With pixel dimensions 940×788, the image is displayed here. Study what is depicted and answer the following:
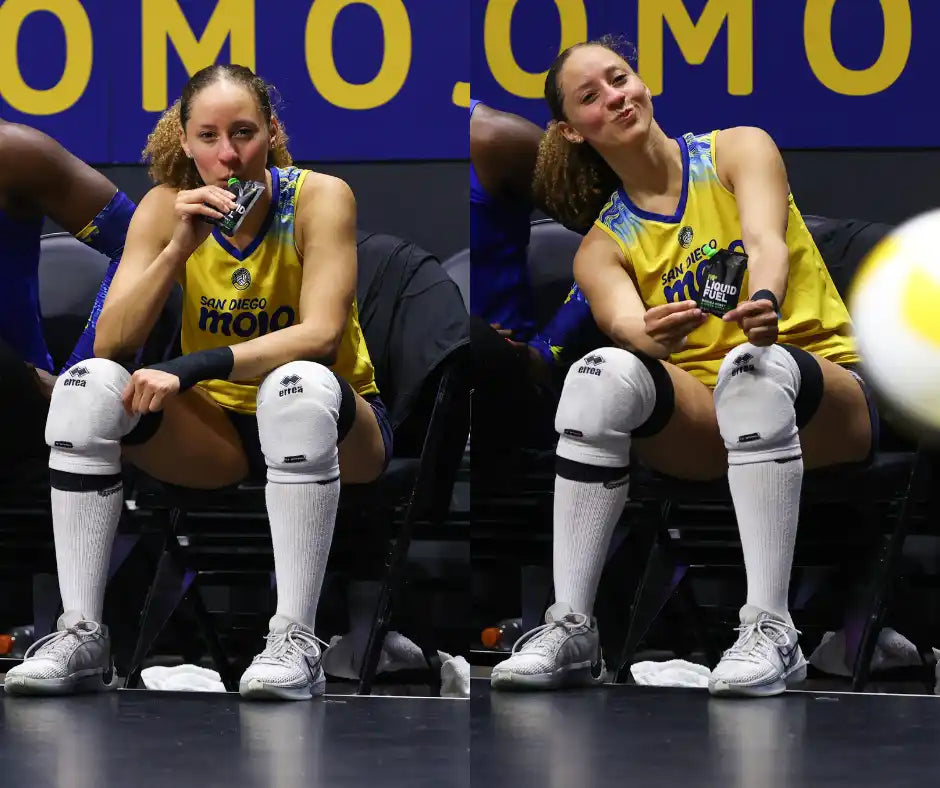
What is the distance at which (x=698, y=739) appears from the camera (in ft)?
5.73

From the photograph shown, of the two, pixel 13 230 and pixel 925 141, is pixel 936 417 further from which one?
pixel 13 230

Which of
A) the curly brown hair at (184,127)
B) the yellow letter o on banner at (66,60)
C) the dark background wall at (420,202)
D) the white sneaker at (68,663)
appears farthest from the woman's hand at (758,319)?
the yellow letter o on banner at (66,60)

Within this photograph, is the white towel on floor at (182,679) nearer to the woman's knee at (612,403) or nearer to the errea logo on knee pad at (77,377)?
the errea logo on knee pad at (77,377)

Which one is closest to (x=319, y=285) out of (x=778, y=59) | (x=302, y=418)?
(x=302, y=418)

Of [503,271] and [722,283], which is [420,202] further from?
[722,283]

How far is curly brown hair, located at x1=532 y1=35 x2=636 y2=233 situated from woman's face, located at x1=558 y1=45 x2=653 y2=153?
0.05 feet

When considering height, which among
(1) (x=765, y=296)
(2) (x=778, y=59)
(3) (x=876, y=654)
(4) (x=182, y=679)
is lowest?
(4) (x=182, y=679)

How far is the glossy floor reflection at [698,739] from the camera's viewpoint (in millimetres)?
1505

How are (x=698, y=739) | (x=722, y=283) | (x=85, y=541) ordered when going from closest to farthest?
(x=698, y=739) < (x=722, y=283) < (x=85, y=541)

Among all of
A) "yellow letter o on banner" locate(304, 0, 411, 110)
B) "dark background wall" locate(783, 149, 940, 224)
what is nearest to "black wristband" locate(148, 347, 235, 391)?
"yellow letter o on banner" locate(304, 0, 411, 110)

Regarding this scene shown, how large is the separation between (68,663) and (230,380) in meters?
0.58

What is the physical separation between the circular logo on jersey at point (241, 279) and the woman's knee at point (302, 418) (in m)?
0.24

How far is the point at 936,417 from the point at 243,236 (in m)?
1.30

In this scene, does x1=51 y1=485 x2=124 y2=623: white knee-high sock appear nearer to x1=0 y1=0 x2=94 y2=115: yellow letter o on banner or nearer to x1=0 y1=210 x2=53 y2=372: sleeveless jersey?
x1=0 y1=210 x2=53 y2=372: sleeveless jersey
